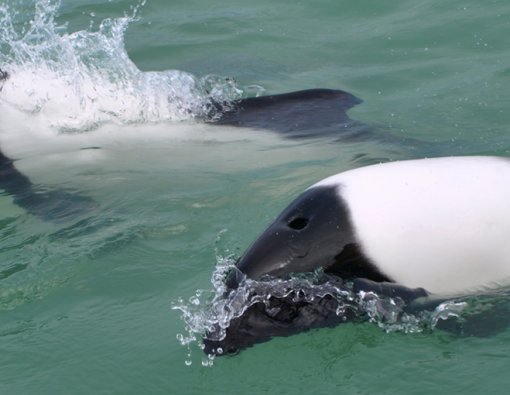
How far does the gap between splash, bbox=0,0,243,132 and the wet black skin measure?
2.66 meters

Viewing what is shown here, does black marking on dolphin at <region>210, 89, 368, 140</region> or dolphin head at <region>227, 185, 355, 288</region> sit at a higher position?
dolphin head at <region>227, 185, 355, 288</region>

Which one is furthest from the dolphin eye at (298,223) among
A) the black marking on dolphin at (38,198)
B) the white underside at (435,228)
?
the black marking on dolphin at (38,198)

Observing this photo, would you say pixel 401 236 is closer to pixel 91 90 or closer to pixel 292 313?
pixel 292 313

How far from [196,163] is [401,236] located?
244 centimetres

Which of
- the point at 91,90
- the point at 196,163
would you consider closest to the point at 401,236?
the point at 196,163

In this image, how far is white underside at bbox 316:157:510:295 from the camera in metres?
2.77

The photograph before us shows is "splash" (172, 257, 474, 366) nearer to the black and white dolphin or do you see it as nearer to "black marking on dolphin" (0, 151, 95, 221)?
the black and white dolphin

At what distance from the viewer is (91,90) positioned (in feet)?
17.5

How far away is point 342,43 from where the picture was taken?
750 centimetres

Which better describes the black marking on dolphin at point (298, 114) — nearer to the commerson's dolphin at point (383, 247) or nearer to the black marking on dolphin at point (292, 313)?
the commerson's dolphin at point (383, 247)

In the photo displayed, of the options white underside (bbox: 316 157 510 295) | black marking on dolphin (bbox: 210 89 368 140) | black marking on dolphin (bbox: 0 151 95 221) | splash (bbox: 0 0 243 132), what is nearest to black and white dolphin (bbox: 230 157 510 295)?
white underside (bbox: 316 157 510 295)

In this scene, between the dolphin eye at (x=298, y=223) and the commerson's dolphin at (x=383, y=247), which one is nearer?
the commerson's dolphin at (x=383, y=247)

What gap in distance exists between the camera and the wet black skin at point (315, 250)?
2.78m

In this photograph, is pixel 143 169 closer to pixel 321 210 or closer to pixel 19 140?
pixel 19 140
